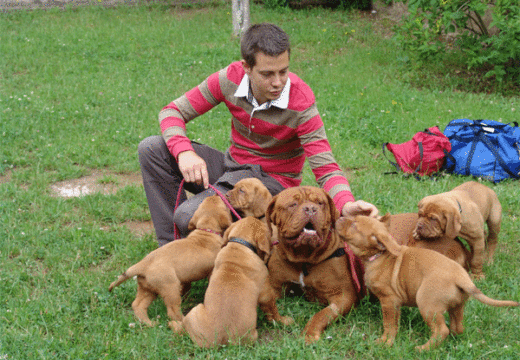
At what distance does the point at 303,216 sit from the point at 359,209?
434 millimetres

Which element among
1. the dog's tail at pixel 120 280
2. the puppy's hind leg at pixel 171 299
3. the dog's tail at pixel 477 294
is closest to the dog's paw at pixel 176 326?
the puppy's hind leg at pixel 171 299

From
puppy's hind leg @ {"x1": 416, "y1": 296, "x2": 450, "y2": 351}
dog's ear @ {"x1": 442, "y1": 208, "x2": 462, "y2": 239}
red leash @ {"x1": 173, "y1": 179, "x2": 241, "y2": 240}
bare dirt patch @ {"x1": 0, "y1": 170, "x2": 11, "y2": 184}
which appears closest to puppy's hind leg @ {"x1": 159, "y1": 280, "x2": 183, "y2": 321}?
red leash @ {"x1": 173, "y1": 179, "x2": 241, "y2": 240}

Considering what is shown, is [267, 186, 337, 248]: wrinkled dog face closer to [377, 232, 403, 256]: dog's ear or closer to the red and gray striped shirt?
the red and gray striped shirt

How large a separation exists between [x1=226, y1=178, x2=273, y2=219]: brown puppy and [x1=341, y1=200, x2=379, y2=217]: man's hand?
2.14 feet

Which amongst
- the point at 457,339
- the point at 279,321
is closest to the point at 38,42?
the point at 279,321

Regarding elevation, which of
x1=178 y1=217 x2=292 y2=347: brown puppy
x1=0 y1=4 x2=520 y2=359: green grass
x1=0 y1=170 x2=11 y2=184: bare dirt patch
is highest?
x1=178 y1=217 x2=292 y2=347: brown puppy

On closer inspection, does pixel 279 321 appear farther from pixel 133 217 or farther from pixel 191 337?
pixel 133 217

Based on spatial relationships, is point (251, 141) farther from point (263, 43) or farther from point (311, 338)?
point (311, 338)

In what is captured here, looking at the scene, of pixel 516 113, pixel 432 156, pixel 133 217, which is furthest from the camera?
pixel 516 113

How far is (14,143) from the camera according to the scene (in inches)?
287

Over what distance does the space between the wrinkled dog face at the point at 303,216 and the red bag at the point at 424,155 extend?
289 cm

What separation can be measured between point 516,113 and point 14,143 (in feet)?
22.6

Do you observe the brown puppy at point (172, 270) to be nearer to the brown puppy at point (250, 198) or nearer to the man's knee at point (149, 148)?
the brown puppy at point (250, 198)

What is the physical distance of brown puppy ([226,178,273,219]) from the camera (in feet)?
14.4
